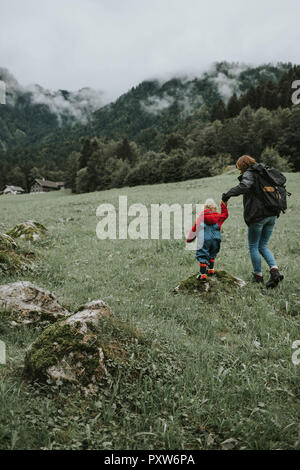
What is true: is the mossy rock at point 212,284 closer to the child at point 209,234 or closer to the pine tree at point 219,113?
the child at point 209,234

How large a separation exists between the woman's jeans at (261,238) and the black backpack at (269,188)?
1.22 feet

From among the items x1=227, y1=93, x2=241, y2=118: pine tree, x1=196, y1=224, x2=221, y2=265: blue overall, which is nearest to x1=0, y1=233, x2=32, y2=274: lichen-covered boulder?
x1=196, y1=224, x2=221, y2=265: blue overall

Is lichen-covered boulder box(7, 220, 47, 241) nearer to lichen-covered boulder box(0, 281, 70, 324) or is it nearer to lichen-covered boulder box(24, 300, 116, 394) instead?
lichen-covered boulder box(0, 281, 70, 324)

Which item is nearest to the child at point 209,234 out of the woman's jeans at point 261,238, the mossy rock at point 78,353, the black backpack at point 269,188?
the woman's jeans at point 261,238

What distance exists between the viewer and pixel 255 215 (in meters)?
6.47

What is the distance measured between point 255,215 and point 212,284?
1.92 metres

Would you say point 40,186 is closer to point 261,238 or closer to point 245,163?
point 245,163

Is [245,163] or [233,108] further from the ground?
[233,108]

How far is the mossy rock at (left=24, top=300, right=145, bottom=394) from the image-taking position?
3.26 m

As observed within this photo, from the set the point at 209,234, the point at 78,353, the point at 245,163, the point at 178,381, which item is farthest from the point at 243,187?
the point at 78,353

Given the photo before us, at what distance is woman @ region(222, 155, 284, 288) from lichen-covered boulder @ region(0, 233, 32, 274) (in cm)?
567

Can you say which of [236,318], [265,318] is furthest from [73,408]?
[265,318]

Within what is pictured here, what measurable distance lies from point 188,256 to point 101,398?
6996mm
